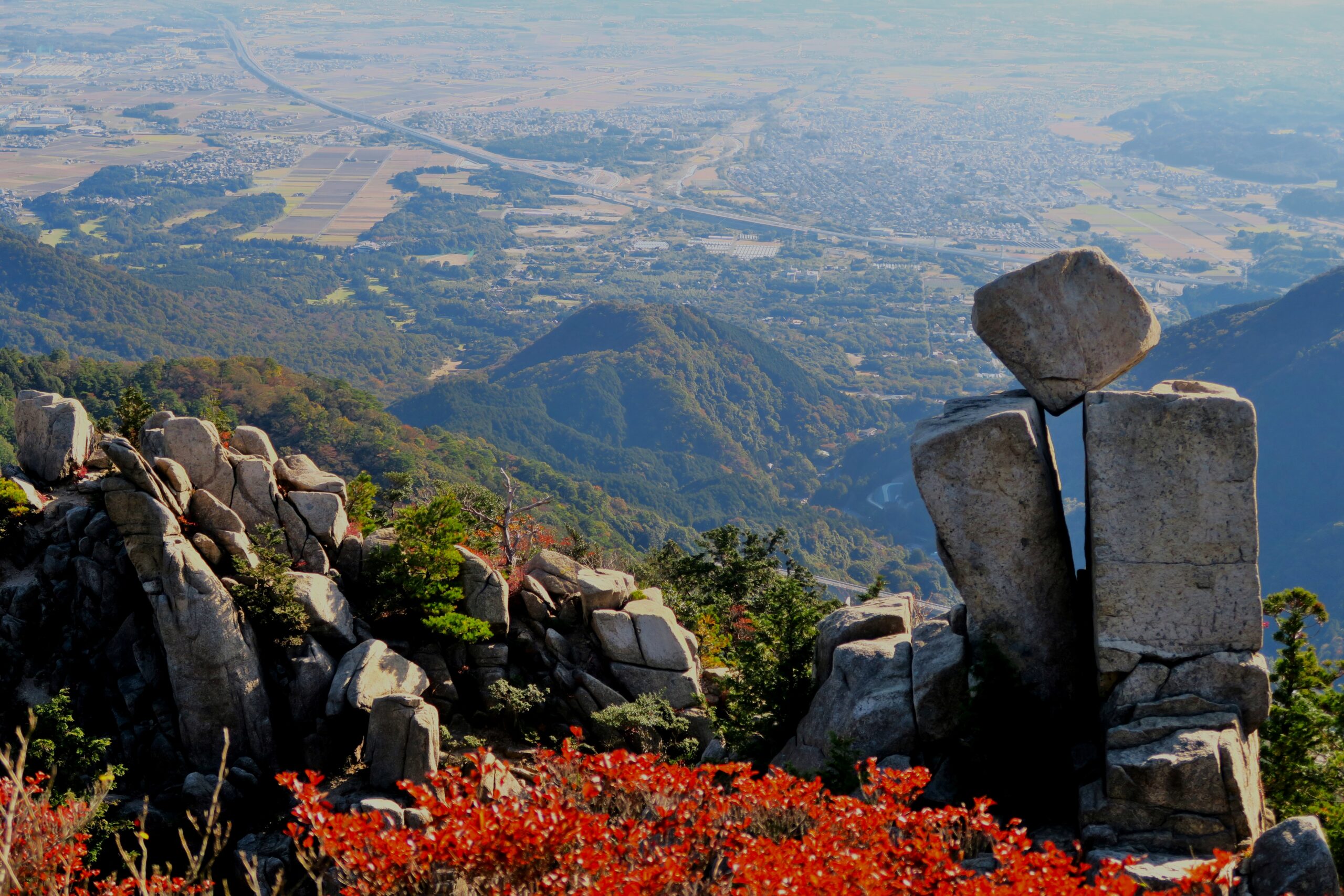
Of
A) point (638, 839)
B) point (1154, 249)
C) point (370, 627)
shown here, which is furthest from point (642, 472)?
point (1154, 249)

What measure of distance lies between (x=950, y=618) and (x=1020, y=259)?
19400cm

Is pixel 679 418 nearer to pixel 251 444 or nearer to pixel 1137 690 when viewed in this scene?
pixel 251 444

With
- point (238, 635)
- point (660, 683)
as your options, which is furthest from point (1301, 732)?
point (238, 635)

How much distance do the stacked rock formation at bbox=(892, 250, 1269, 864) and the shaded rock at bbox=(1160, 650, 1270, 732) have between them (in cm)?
2

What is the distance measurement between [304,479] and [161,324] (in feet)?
413

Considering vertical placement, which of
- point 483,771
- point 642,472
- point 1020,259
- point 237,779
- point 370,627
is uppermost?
point 483,771

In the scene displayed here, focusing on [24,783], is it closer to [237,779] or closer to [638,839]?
[237,779]

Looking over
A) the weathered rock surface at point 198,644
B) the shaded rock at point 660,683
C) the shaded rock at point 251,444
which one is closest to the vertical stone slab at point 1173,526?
the shaded rock at point 660,683

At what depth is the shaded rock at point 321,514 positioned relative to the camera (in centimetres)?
1809

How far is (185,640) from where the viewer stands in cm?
1567

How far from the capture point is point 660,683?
18125 millimetres

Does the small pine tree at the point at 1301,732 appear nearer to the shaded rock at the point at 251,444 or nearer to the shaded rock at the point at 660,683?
the shaded rock at the point at 660,683

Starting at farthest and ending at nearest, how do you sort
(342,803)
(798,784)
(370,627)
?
(370,627)
(342,803)
(798,784)

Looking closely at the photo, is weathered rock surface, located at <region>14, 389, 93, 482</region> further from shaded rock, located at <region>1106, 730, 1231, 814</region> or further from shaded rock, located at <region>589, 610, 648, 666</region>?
shaded rock, located at <region>1106, 730, 1231, 814</region>
